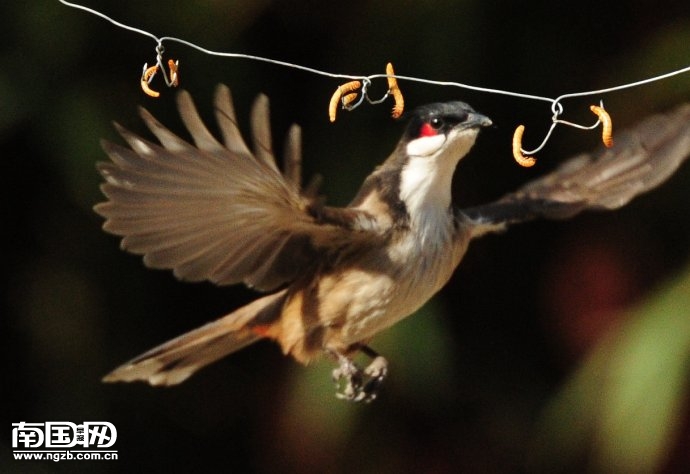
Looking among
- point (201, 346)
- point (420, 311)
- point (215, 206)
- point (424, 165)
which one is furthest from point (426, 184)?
point (420, 311)

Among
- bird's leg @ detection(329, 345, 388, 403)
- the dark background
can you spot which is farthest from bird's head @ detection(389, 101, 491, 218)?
the dark background

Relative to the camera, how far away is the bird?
1608 millimetres

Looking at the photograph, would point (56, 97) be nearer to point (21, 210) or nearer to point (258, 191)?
point (21, 210)

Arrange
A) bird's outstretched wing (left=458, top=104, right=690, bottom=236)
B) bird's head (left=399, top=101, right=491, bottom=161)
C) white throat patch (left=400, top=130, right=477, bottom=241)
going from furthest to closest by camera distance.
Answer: bird's outstretched wing (left=458, top=104, right=690, bottom=236), white throat patch (left=400, top=130, right=477, bottom=241), bird's head (left=399, top=101, right=491, bottom=161)

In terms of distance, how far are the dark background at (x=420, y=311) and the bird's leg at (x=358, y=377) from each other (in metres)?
0.88

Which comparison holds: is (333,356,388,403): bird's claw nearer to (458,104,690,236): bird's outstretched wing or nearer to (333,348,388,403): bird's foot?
(333,348,388,403): bird's foot

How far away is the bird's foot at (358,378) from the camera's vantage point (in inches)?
75.4

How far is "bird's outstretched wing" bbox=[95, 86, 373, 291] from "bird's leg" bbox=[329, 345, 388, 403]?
170 millimetres

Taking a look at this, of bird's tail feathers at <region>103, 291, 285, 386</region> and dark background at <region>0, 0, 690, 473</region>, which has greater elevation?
dark background at <region>0, 0, 690, 473</region>

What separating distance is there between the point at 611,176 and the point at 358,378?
667mm

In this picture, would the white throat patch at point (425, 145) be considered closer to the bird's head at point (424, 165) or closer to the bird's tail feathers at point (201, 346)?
the bird's head at point (424, 165)

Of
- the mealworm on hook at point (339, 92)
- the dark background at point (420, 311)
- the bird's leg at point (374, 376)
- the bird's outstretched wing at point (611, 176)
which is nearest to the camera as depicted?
the mealworm on hook at point (339, 92)

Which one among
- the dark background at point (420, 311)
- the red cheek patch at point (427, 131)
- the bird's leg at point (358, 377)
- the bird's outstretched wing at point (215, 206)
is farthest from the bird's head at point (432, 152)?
the dark background at point (420, 311)

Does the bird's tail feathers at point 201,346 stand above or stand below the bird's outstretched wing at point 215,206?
above
